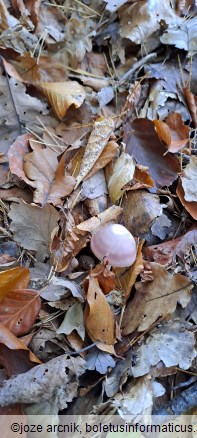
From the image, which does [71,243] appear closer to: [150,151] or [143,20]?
[150,151]

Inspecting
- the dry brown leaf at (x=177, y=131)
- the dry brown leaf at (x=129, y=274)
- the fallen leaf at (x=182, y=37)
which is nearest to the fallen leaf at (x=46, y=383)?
the dry brown leaf at (x=129, y=274)

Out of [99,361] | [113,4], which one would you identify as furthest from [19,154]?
[113,4]

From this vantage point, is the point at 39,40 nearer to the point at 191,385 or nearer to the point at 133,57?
the point at 133,57

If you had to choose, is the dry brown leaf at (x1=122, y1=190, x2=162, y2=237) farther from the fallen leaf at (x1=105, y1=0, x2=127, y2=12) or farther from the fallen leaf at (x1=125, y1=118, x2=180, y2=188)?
the fallen leaf at (x1=105, y1=0, x2=127, y2=12)

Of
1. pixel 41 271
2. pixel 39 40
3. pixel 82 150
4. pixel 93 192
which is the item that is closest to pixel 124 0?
pixel 39 40

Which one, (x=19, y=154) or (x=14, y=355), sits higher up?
(x=19, y=154)

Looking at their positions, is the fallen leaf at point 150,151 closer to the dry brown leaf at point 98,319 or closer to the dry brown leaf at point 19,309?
the dry brown leaf at point 98,319
